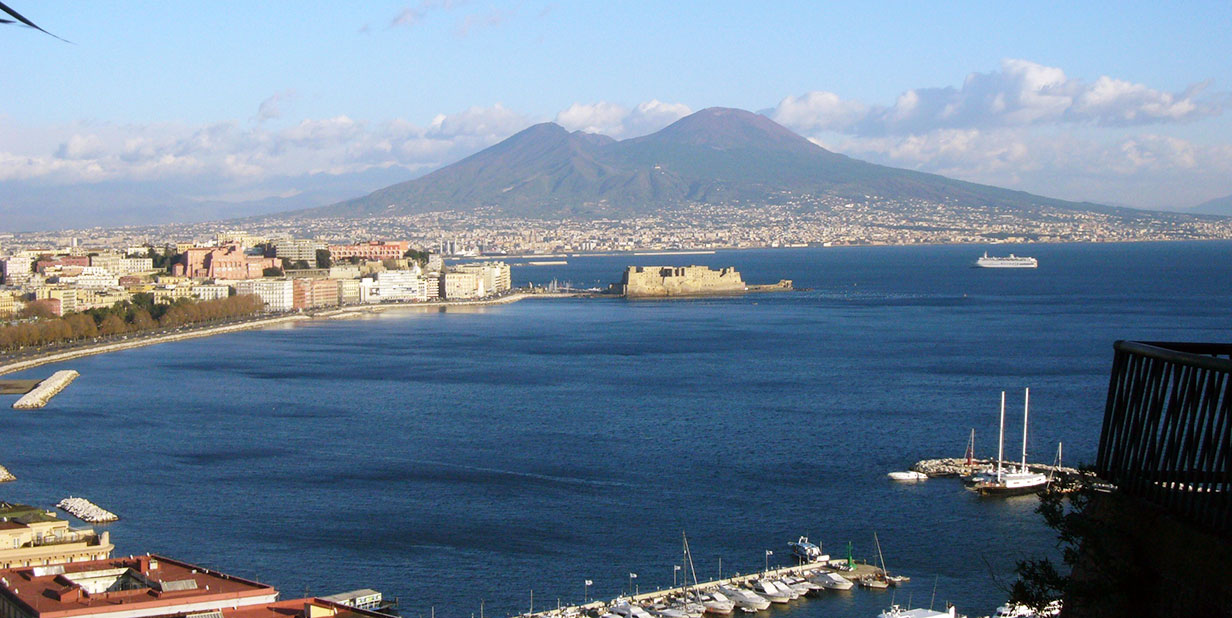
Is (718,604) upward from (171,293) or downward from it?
upward

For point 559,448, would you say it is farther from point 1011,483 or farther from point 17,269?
point 17,269

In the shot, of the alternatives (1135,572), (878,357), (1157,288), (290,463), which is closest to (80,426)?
(290,463)

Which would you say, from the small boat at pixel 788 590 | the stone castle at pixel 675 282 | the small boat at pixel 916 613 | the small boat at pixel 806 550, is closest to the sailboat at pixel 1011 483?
the small boat at pixel 806 550

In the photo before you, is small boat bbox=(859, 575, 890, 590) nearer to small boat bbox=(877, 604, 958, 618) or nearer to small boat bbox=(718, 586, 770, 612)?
small boat bbox=(877, 604, 958, 618)

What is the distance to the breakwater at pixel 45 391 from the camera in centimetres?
1770

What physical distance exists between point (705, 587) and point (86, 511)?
15.5 ft

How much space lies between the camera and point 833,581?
29.9 feet

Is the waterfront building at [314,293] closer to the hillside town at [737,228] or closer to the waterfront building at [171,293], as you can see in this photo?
the waterfront building at [171,293]

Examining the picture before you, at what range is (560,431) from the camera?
15.3 m

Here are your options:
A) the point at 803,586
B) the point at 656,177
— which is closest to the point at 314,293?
the point at 803,586

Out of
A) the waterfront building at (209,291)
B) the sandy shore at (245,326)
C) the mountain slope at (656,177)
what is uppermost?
the mountain slope at (656,177)

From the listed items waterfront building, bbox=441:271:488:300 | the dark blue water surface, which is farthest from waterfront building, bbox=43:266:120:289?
waterfront building, bbox=441:271:488:300

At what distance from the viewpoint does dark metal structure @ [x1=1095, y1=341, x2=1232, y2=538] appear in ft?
9.51

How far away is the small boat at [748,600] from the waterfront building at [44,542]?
3784 mm
